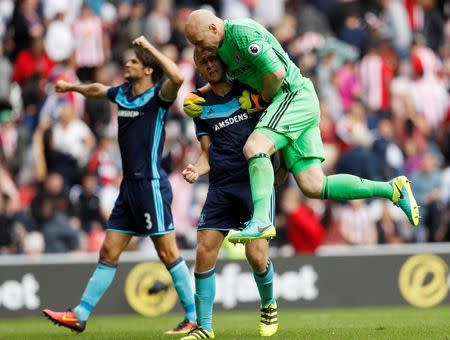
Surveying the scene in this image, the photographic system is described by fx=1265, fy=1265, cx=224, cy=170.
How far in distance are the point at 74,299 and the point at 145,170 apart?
15.9 ft

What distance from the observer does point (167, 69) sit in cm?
1176

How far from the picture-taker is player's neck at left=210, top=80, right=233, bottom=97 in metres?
10.8

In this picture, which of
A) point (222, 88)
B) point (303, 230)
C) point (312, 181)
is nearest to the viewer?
point (312, 181)

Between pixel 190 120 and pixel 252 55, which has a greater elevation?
pixel 252 55

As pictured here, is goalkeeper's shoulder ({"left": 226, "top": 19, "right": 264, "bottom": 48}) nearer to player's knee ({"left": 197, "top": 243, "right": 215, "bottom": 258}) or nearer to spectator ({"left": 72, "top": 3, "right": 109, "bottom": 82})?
player's knee ({"left": 197, "top": 243, "right": 215, "bottom": 258})

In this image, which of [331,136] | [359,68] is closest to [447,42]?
[359,68]

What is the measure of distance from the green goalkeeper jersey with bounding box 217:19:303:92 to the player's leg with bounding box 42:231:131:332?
240cm

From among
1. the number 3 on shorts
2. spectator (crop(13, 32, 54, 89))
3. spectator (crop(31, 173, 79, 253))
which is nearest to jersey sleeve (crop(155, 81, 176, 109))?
the number 3 on shorts

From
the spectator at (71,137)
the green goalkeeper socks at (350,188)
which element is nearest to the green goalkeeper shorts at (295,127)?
the green goalkeeper socks at (350,188)

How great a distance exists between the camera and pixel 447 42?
2305 centimetres

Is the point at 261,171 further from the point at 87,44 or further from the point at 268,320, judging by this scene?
the point at 87,44

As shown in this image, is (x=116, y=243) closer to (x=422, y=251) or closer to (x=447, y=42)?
(x=422, y=251)

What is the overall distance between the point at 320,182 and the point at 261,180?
629 millimetres

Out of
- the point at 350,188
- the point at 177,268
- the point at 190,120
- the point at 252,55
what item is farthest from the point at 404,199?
the point at 190,120
